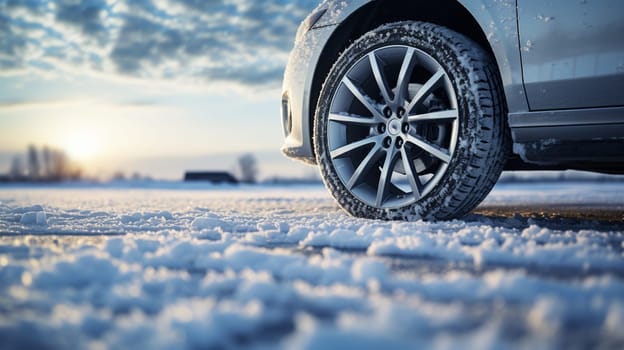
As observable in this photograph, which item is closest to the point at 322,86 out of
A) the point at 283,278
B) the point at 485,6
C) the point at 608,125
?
the point at 485,6

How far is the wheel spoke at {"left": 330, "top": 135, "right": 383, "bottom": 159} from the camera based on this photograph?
293 centimetres

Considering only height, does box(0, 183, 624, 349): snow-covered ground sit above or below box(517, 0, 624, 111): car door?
below

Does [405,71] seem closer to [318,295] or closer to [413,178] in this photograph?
[413,178]

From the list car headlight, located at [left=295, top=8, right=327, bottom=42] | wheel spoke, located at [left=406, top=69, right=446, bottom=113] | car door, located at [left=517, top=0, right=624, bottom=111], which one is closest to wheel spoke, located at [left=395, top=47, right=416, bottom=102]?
wheel spoke, located at [left=406, top=69, right=446, bottom=113]

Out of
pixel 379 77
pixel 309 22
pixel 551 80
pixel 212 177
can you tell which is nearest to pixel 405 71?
pixel 379 77

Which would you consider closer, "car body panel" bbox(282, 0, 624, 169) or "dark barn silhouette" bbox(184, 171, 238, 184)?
"car body panel" bbox(282, 0, 624, 169)

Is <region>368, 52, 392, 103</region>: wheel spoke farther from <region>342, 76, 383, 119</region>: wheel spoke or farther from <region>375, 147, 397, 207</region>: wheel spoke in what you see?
<region>375, 147, 397, 207</region>: wheel spoke

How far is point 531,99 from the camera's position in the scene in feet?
8.00

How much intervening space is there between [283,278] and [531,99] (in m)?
1.74

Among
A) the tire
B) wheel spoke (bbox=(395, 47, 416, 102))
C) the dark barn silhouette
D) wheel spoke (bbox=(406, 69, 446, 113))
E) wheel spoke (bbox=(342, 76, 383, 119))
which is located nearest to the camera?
the tire

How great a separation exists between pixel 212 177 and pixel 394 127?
17852 millimetres

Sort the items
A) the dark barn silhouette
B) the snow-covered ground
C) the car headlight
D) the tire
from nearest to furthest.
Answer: the snow-covered ground
the tire
the car headlight
the dark barn silhouette

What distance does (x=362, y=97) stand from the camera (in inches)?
117

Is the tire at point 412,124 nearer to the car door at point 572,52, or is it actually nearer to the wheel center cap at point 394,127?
the wheel center cap at point 394,127
